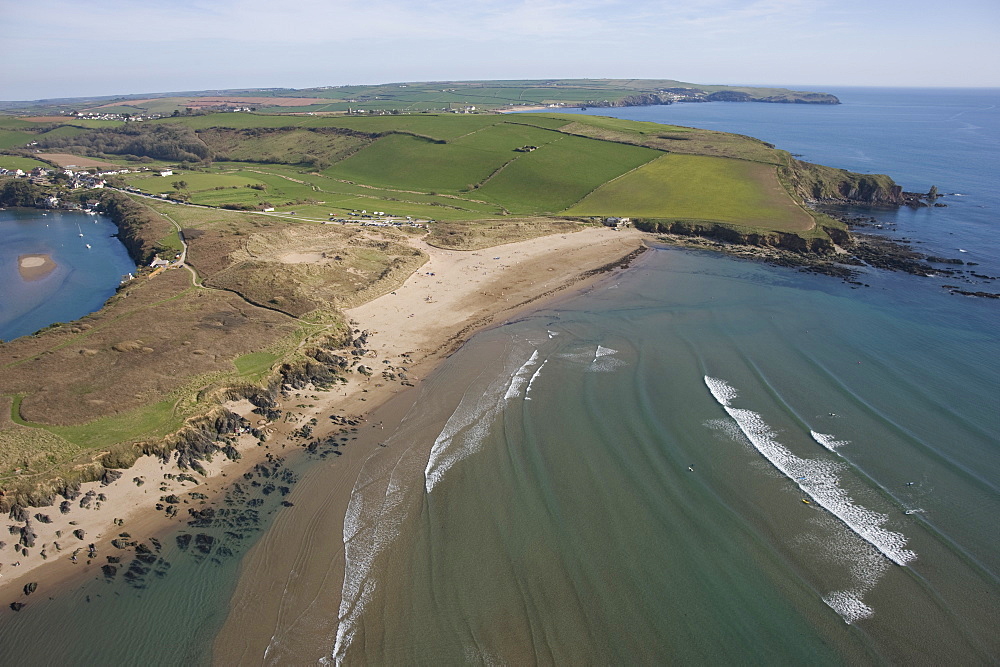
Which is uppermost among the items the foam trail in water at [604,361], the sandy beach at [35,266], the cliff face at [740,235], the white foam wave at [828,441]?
the cliff face at [740,235]

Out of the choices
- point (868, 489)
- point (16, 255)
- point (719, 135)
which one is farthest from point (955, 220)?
point (16, 255)

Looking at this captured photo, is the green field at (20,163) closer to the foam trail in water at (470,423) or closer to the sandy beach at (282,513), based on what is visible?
the sandy beach at (282,513)

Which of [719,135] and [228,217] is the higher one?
[719,135]

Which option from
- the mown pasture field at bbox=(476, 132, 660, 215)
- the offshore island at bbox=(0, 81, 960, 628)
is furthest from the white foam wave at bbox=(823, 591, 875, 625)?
the mown pasture field at bbox=(476, 132, 660, 215)

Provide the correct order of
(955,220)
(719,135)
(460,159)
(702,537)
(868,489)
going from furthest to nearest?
(719,135) → (460,159) → (955,220) → (868,489) → (702,537)

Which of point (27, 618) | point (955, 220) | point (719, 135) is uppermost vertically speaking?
point (719, 135)

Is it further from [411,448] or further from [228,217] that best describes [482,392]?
[228,217]

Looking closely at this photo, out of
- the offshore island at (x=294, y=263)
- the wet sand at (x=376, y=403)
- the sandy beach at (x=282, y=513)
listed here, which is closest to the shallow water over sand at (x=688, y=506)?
the wet sand at (x=376, y=403)
